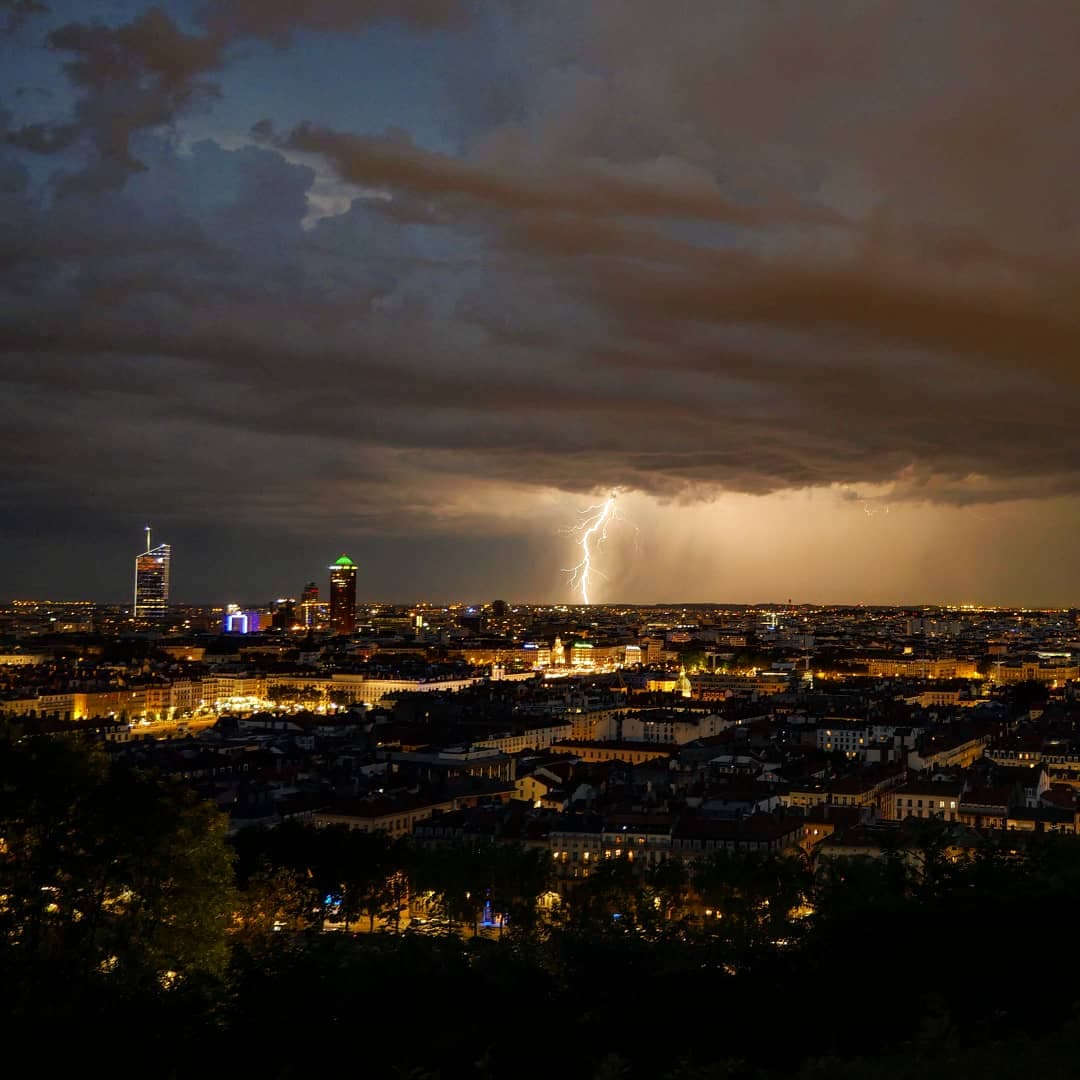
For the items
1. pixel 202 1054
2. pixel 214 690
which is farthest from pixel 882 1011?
pixel 214 690

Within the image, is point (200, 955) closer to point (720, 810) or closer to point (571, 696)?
point (720, 810)

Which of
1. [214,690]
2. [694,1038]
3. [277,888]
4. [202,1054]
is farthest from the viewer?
[214,690]

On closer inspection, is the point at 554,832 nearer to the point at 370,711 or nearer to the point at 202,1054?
the point at 202,1054

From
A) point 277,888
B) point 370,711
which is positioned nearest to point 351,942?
point 277,888

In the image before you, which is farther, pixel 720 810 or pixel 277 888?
pixel 720 810

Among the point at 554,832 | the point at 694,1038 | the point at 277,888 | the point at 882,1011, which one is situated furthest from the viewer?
the point at 554,832

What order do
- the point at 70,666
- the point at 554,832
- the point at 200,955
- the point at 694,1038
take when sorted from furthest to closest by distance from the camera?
the point at 70,666 → the point at 554,832 → the point at 200,955 → the point at 694,1038

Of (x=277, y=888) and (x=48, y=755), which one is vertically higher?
(x=48, y=755)

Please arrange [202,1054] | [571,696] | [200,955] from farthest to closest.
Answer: [571,696] → [200,955] → [202,1054]

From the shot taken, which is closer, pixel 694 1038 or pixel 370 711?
pixel 694 1038
